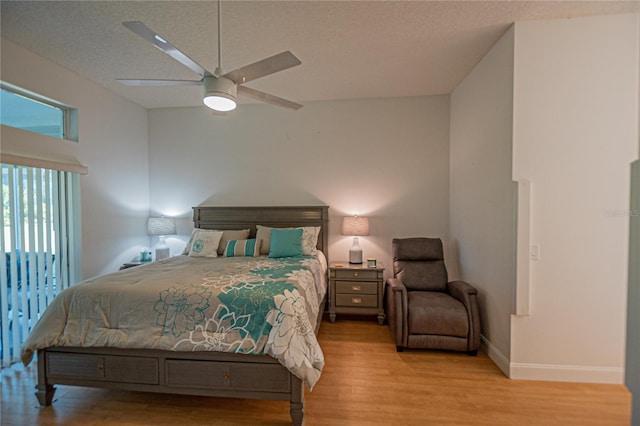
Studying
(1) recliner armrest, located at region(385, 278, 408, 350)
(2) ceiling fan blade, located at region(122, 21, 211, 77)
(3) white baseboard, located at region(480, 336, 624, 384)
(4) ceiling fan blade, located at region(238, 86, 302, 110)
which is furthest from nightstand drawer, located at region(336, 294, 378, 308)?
(2) ceiling fan blade, located at region(122, 21, 211, 77)

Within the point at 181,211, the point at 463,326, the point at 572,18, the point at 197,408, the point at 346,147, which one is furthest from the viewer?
the point at 181,211

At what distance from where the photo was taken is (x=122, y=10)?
83.1 inches

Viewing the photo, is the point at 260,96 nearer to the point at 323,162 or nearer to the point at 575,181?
the point at 323,162

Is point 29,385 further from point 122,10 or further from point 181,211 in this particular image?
point 122,10

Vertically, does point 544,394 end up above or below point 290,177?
below

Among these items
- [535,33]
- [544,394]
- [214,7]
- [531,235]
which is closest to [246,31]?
[214,7]

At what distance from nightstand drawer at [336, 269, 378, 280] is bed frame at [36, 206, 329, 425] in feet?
5.59

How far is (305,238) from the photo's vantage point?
350cm

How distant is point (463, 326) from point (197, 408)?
233 centimetres

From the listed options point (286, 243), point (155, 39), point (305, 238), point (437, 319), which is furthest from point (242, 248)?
point (155, 39)

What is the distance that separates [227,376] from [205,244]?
6.19 ft

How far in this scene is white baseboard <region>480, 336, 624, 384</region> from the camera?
2215 mm

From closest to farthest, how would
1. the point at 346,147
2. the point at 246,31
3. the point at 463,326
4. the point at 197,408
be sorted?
the point at 197,408, the point at 246,31, the point at 463,326, the point at 346,147

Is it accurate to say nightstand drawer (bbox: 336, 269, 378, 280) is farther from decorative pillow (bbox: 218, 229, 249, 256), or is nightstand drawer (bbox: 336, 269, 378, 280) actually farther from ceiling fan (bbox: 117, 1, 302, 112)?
ceiling fan (bbox: 117, 1, 302, 112)
